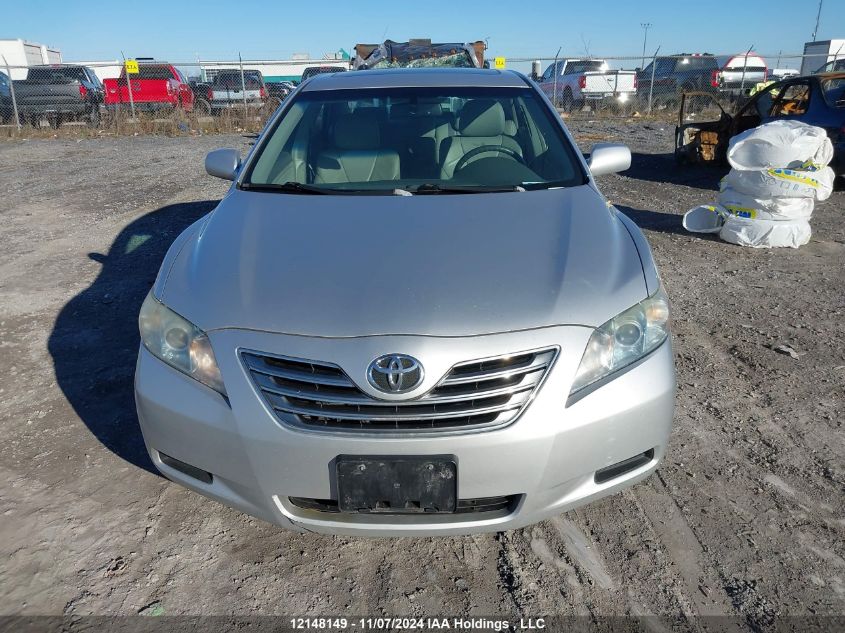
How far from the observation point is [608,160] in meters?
3.51

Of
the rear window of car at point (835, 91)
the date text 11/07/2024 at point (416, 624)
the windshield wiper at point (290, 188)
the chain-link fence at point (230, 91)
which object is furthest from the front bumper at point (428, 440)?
the chain-link fence at point (230, 91)

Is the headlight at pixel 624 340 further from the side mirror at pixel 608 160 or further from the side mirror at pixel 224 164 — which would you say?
the side mirror at pixel 224 164

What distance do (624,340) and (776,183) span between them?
457cm

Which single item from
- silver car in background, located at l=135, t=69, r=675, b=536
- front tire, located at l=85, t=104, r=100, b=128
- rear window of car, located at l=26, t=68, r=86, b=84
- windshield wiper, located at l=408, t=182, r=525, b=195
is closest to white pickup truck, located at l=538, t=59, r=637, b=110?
front tire, located at l=85, t=104, r=100, b=128

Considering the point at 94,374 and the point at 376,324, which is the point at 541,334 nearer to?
the point at 376,324

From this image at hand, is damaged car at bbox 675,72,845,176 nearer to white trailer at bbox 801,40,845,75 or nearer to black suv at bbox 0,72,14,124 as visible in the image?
black suv at bbox 0,72,14,124

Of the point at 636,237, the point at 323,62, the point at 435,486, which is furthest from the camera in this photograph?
the point at 323,62

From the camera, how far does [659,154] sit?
12070mm

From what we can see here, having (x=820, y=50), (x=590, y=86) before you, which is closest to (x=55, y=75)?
(x=590, y=86)

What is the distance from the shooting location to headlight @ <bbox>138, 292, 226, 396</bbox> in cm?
212

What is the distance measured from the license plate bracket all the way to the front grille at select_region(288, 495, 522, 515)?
5 cm

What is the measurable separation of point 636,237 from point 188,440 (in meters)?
1.89

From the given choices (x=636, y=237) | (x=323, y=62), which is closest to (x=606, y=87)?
(x=323, y=62)

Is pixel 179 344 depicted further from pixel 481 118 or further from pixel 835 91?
pixel 835 91
